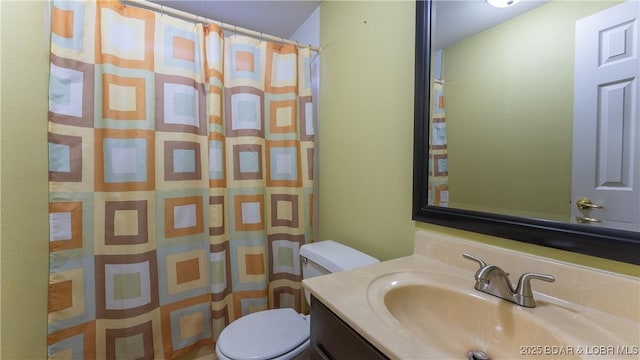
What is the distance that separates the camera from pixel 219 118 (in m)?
1.39

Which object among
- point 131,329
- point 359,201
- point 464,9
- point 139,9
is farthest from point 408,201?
point 139,9

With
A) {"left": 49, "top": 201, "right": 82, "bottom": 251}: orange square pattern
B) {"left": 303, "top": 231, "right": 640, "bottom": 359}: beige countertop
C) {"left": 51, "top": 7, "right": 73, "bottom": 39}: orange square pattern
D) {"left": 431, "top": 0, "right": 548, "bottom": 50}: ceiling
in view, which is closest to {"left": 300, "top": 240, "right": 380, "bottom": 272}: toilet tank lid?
{"left": 303, "top": 231, "right": 640, "bottom": 359}: beige countertop

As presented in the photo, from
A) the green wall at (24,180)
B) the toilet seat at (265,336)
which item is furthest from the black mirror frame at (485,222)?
the green wall at (24,180)

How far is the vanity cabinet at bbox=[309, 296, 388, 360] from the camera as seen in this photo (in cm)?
54

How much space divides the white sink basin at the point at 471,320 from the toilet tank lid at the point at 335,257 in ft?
1.04

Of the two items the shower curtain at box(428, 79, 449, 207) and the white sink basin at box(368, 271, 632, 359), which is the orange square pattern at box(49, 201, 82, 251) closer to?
the white sink basin at box(368, 271, 632, 359)

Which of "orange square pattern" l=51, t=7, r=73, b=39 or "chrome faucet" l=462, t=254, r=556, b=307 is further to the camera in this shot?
"orange square pattern" l=51, t=7, r=73, b=39

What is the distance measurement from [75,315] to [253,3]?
1914mm

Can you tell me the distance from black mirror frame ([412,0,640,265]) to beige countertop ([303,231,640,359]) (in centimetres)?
5

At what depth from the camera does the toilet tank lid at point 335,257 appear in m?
1.10

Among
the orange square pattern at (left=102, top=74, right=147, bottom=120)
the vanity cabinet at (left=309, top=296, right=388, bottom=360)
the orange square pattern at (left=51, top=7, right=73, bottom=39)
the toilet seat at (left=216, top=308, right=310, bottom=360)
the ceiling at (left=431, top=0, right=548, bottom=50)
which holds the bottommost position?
the toilet seat at (left=216, top=308, right=310, bottom=360)

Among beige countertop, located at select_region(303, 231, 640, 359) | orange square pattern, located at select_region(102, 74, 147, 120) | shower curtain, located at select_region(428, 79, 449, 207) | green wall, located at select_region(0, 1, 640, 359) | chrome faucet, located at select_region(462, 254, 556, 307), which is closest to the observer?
beige countertop, located at select_region(303, 231, 640, 359)

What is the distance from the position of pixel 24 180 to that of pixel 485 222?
150 centimetres

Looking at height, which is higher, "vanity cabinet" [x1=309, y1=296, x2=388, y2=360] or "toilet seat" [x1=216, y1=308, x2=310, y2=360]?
"vanity cabinet" [x1=309, y1=296, x2=388, y2=360]
